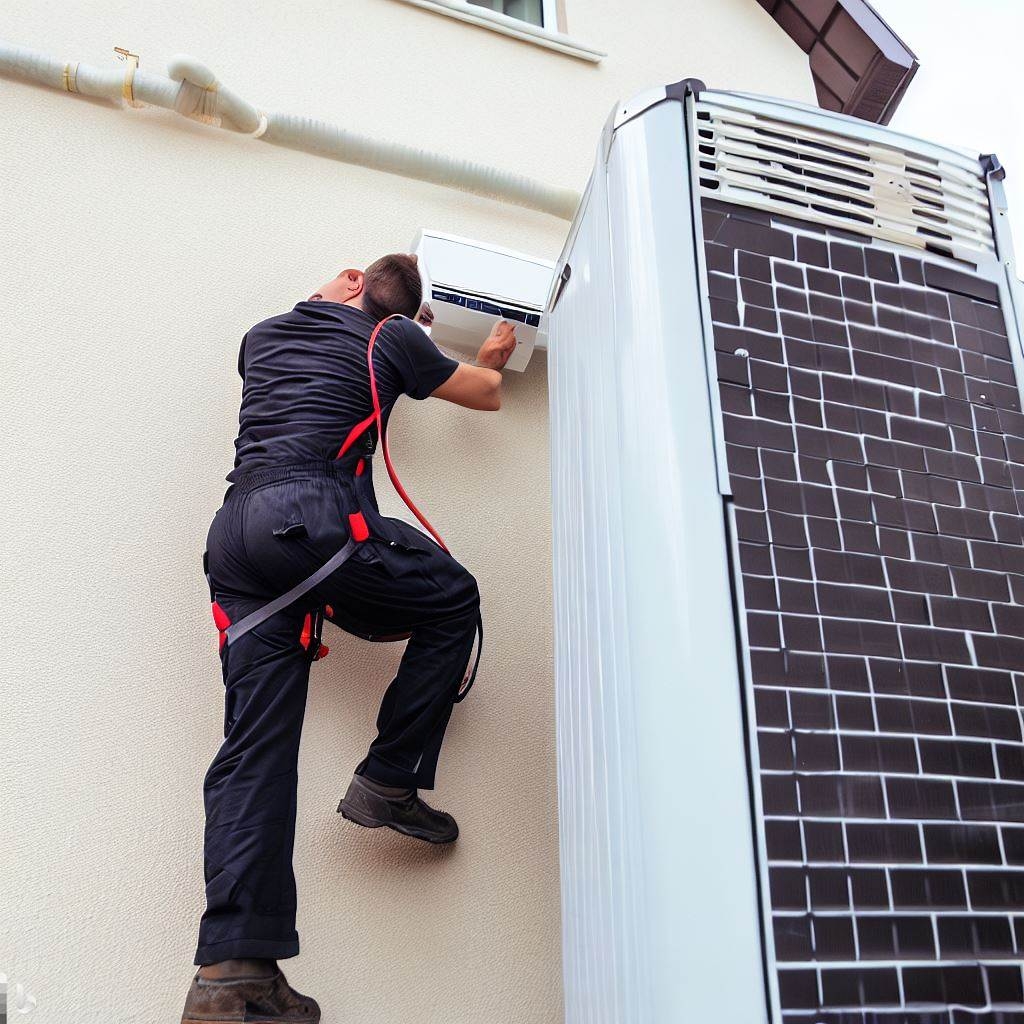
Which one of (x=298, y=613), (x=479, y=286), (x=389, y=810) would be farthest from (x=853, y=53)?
(x=389, y=810)

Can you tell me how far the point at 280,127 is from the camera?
2.88 meters

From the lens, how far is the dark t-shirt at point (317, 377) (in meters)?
2.09

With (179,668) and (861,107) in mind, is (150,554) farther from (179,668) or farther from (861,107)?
(861,107)

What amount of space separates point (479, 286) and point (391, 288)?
12.5 inches

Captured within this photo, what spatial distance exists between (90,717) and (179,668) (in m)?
0.20

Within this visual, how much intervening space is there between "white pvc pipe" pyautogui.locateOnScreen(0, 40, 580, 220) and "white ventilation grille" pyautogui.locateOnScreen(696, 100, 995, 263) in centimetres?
139

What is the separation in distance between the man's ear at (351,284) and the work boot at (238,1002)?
1490mm

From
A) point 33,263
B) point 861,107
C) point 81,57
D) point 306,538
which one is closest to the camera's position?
point 306,538

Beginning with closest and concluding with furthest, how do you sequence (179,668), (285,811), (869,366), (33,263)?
(869,366) < (285,811) < (179,668) < (33,263)

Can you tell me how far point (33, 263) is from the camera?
8.29 ft

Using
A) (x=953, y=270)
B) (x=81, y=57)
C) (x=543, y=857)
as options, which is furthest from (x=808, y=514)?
(x=81, y=57)

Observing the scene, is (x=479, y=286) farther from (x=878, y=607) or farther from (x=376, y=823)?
(x=878, y=607)

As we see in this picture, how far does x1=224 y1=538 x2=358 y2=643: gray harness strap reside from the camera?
1946 mm

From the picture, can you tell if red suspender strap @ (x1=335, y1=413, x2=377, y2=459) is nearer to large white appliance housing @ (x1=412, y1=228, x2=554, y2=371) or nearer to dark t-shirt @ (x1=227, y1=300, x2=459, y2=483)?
dark t-shirt @ (x1=227, y1=300, x2=459, y2=483)
